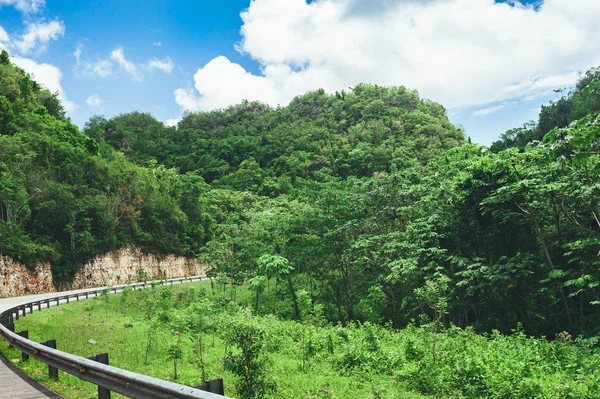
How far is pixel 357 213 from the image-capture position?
1144 inches

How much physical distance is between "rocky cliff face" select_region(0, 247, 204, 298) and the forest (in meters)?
1.09

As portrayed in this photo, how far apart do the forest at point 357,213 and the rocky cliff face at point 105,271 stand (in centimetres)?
109

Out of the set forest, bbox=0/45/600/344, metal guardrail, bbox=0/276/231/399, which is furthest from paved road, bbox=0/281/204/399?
forest, bbox=0/45/600/344

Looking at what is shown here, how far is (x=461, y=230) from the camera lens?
2142cm

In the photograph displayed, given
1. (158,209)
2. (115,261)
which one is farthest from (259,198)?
(115,261)

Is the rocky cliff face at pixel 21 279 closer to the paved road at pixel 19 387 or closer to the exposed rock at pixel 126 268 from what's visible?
the exposed rock at pixel 126 268

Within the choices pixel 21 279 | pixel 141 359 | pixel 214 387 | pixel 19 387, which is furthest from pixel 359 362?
pixel 21 279

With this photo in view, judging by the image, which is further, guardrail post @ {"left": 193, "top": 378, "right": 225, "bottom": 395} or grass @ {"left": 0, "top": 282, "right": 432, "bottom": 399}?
grass @ {"left": 0, "top": 282, "right": 432, "bottom": 399}

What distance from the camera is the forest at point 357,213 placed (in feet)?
58.0

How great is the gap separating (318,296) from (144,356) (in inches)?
778

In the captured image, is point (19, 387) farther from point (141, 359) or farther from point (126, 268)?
point (126, 268)

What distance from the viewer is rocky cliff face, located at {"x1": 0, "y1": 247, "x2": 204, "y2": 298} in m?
34.3

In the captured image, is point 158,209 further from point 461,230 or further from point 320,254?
point 461,230

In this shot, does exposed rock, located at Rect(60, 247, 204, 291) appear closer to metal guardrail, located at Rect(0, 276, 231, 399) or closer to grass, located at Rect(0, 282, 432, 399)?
grass, located at Rect(0, 282, 432, 399)
